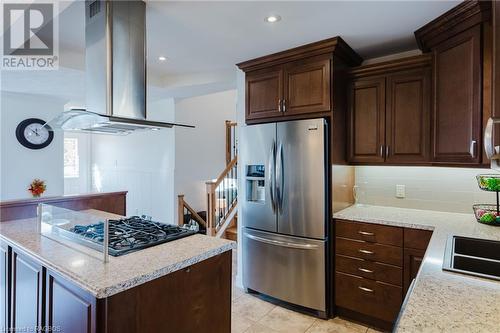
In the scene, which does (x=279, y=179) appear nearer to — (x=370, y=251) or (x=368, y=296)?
(x=370, y=251)

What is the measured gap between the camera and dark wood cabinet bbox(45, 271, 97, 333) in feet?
4.09

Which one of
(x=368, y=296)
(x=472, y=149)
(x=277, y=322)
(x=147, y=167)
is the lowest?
(x=277, y=322)

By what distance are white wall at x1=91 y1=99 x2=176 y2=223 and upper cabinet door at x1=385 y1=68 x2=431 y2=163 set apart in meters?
3.73

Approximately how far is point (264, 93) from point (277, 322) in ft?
7.14

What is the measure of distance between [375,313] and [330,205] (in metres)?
0.94

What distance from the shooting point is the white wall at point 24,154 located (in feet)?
14.0

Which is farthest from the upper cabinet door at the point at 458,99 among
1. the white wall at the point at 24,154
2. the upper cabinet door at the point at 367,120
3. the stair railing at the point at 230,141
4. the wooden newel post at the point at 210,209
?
the white wall at the point at 24,154

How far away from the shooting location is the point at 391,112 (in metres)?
2.60

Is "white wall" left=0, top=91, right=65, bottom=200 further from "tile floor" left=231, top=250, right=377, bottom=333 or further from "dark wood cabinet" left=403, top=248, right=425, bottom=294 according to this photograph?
"dark wood cabinet" left=403, top=248, right=425, bottom=294

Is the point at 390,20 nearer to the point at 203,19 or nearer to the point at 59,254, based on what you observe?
the point at 203,19

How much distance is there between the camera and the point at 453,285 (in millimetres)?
1142

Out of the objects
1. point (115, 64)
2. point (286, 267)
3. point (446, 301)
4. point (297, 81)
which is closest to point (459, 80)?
point (297, 81)

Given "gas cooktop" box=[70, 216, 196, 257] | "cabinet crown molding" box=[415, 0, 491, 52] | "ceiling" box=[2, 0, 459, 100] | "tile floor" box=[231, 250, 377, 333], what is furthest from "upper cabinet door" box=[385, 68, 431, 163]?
"gas cooktop" box=[70, 216, 196, 257]

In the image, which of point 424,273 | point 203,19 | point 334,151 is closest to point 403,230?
point 334,151
